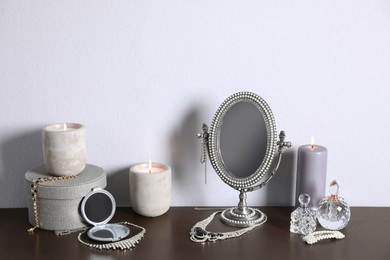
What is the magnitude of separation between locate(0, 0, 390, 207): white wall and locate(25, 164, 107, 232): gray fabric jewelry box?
0.13m

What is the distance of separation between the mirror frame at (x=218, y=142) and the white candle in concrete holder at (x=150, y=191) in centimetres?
10

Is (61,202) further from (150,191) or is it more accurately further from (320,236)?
(320,236)

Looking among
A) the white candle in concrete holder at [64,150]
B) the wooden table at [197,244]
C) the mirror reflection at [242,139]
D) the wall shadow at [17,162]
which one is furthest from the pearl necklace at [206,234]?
the wall shadow at [17,162]

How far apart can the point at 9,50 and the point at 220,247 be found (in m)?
0.57

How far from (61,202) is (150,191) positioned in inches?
6.7

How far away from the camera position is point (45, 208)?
992 millimetres

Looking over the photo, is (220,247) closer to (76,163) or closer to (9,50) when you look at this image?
(76,163)

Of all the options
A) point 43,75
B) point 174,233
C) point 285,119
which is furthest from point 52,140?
point 285,119

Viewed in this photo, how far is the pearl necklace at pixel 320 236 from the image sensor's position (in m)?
0.96

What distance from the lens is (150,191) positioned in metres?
1.04

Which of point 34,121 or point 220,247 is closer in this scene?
point 220,247

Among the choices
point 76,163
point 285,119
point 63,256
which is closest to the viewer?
point 63,256

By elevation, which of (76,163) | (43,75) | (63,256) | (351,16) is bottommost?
(63,256)

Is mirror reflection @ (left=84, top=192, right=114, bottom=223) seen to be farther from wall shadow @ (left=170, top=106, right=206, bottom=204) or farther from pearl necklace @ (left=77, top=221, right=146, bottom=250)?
wall shadow @ (left=170, top=106, right=206, bottom=204)
